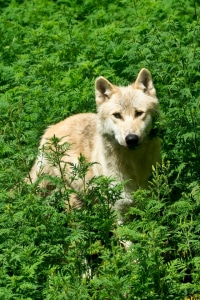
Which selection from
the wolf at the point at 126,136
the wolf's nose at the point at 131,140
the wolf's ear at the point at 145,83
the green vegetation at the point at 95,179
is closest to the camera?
the green vegetation at the point at 95,179

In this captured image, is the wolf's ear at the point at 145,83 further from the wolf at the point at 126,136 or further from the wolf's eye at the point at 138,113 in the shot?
the wolf's eye at the point at 138,113

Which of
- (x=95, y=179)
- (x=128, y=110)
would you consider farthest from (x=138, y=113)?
(x=95, y=179)

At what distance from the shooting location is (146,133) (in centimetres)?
828

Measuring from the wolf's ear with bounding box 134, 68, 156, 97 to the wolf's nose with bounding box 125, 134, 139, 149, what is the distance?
83cm

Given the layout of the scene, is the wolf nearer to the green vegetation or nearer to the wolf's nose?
the wolf's nose

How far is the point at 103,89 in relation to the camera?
29.4 feet

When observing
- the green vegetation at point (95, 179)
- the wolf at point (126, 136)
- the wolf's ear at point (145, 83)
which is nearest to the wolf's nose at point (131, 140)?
the wolf at point (126, 136)

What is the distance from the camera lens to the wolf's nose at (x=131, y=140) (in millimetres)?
8125

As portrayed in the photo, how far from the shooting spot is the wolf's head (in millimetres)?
8211

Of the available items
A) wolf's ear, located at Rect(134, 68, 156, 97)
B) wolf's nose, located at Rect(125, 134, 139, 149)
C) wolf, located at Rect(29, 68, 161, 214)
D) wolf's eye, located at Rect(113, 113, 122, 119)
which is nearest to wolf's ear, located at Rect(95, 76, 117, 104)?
wolf, located at Rect(29, 68, 161, 214)

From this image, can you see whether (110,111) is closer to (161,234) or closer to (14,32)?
(161,234)

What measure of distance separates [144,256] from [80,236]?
0.59m

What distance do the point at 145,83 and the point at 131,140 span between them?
990 millimetres

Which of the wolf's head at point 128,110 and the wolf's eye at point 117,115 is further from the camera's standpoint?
the wolf's eye at point 117,115
